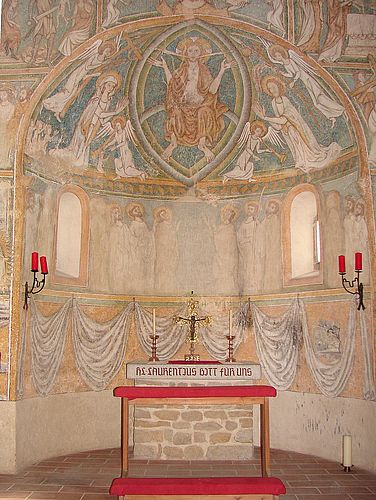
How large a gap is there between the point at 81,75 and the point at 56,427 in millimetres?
6320

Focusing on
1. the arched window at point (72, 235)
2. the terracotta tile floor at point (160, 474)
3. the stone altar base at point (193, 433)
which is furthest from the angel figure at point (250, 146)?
the terracotta tile floor at point (160, 474)

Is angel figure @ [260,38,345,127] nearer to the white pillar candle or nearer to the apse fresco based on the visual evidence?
the apse fresco

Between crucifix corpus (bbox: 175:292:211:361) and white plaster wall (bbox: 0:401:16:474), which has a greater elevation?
crucifix corpus (bbox: 175:292:211:361)

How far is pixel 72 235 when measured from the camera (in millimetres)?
11242

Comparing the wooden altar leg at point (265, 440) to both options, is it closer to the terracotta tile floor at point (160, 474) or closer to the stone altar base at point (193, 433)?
the terracotta tile floor at point (160, 474)

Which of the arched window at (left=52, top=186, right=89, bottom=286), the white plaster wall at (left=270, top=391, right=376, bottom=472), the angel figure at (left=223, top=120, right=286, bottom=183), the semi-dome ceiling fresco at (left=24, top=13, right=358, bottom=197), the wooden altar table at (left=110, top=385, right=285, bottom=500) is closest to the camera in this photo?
the wooden altar table at (left=110, top=385, right=285, bottom=500)

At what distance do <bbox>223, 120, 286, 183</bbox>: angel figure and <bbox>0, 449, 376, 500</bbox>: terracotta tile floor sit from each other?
564cm

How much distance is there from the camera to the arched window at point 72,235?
1091cm

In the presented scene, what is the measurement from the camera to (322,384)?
34.0 ft

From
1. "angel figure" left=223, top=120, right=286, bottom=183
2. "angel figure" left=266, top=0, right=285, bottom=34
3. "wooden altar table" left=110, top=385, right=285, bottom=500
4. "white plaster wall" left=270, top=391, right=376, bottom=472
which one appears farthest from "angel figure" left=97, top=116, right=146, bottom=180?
"wooden altar table" left=110, top=385, right=285, bottom=500

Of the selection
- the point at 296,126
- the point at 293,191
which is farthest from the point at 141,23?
the point at 293,191

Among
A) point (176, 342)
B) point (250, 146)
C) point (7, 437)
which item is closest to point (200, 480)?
point (7, 437)

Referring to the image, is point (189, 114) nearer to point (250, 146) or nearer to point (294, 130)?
point (250, 146)

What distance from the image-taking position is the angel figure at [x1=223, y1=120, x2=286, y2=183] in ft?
37.8
